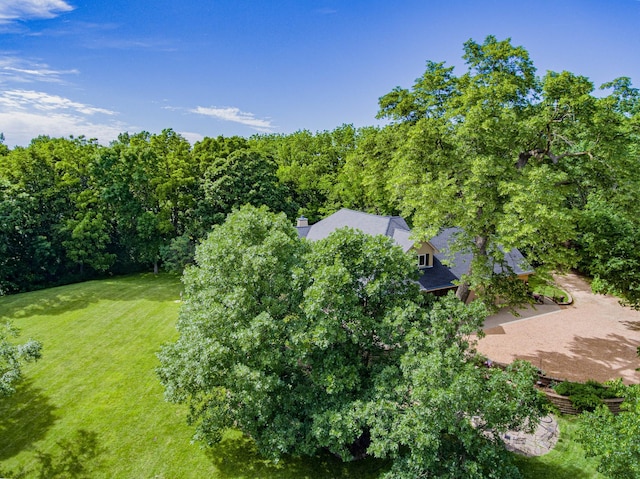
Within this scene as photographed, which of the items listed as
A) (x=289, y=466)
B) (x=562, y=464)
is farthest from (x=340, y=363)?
(x=562, y=464)

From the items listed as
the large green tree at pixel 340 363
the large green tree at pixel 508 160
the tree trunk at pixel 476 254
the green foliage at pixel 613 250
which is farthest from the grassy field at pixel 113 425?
the green foliage at pixel 613 250

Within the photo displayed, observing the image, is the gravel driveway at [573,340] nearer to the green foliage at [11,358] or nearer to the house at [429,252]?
the house at [429,252]

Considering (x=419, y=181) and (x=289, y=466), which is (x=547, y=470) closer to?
(x=289, y=466)

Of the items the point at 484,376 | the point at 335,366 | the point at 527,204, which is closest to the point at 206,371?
the point at 335,366

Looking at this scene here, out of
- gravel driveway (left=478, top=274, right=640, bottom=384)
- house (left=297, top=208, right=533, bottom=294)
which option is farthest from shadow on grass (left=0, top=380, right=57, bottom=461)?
gravel driveway (left=478, top=274, right=640, bottom=384)

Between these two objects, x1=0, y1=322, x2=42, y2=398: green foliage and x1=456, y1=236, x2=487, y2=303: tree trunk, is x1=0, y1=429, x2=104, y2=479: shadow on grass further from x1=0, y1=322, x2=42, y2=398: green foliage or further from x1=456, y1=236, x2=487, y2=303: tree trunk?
x1=456, y1=236, x2=487, y2=303: tree trunk

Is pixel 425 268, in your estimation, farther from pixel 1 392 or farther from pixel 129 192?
pixel 129 192
